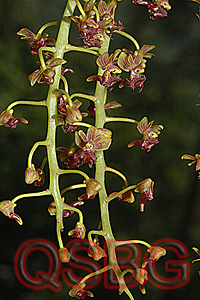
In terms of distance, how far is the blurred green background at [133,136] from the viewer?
0.81m

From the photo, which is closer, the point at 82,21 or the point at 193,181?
the point at 82,21

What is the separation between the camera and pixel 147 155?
845mm

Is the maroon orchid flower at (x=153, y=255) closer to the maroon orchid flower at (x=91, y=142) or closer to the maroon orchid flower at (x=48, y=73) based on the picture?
the maroon orchid flower at (x=91, y=142)

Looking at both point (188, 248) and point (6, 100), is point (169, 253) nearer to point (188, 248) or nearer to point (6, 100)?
point (188, 248)

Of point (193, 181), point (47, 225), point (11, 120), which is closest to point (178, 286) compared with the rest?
point (193, 181)

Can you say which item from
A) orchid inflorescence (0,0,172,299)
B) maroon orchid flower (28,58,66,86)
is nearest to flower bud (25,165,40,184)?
orchid inflorescence (0,0,172,299)

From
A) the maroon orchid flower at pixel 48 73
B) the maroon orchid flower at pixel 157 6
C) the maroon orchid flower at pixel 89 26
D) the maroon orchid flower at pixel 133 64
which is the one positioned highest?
the maroon orchid flower at pixel 157 6

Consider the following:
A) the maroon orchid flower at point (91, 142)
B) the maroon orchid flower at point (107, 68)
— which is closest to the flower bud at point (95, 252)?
the maroon orchid flower at point (91, 142)

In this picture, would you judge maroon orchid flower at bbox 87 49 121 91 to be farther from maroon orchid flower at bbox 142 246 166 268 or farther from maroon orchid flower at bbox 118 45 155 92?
maroon orchid flower at bbox 142 246 166 268

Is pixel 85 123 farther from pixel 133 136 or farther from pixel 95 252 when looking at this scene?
pixel 133 136

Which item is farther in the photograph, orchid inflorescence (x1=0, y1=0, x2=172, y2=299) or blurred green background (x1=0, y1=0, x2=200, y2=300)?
blurred green background (x1=0, y1=0, x2=200, y2=300)

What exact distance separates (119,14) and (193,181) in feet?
1.74

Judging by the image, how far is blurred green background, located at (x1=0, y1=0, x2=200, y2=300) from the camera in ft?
2.67

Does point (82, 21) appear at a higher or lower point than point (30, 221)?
higher
